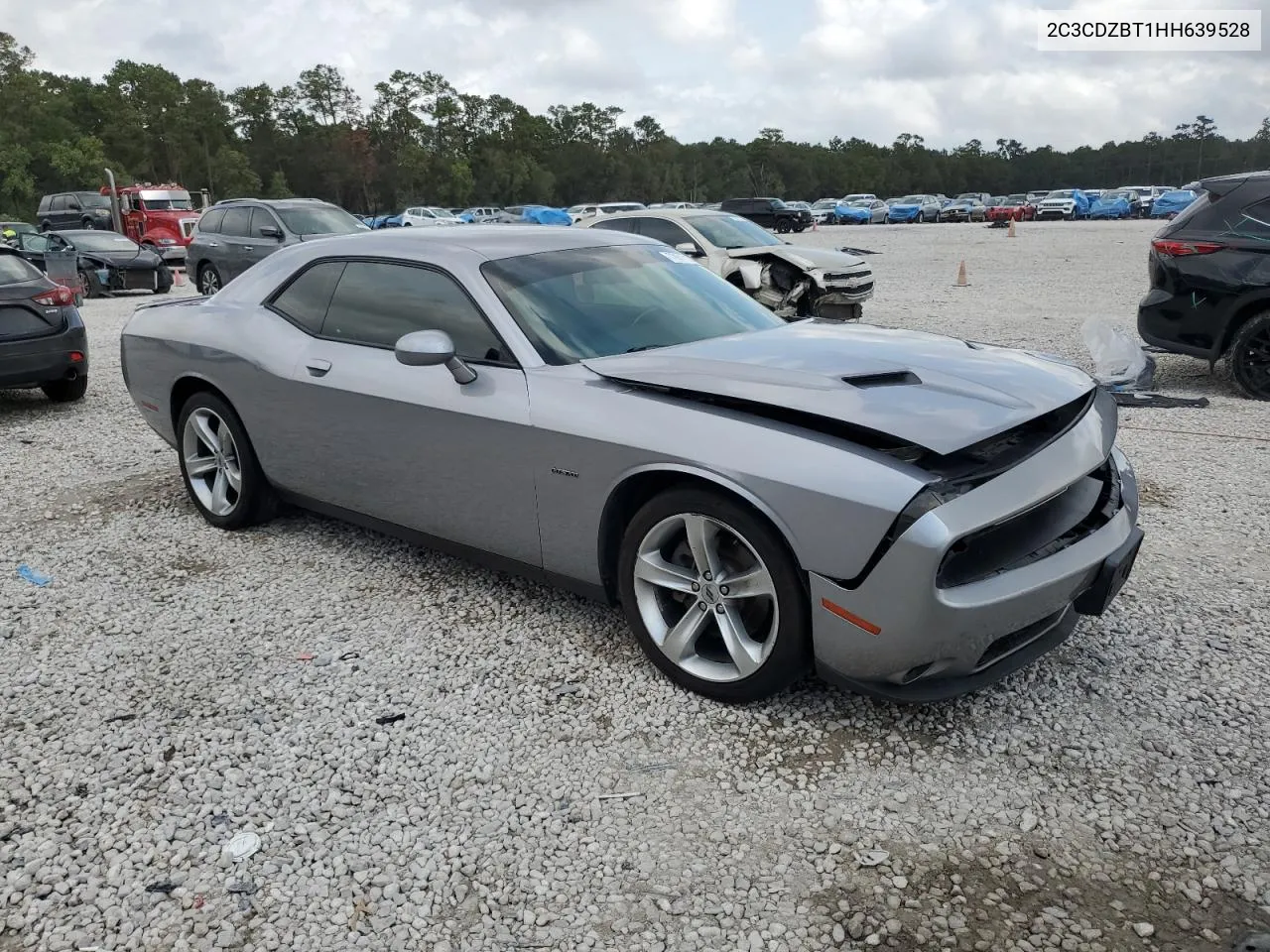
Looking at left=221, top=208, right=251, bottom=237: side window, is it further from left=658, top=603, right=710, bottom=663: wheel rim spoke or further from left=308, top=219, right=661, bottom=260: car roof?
left=658, top=603, right=710, bottom=663: wheel rim spoke

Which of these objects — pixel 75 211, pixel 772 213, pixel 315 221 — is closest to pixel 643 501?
pixel 315 221

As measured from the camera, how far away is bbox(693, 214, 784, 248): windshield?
12.1 meters

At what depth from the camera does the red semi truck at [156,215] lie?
25.8 m

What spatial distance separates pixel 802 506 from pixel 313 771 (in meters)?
1.71

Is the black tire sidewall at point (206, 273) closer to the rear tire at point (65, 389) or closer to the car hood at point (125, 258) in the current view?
the car hood at point (125, 258)

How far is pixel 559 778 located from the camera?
295cm

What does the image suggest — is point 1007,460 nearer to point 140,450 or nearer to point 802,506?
point 802,506

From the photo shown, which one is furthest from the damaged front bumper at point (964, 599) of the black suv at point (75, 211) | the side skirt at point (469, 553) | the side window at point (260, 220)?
the black suv at point (75, 211)

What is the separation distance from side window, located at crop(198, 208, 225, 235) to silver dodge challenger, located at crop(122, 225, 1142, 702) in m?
12.3

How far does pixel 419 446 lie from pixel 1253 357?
22.3 feet

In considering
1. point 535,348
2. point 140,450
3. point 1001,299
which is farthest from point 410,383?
point 1001,299

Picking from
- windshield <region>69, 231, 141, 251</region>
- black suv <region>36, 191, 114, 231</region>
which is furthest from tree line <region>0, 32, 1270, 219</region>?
windshield <region>69, 231, 141, 251</region>

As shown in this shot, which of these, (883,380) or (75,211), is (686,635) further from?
(75,211)

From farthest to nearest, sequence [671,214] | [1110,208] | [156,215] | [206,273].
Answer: [1110,208], [156,215], [206,273], [671,214]
